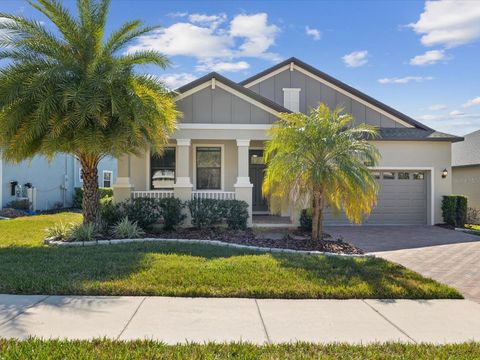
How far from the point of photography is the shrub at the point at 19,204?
18031 millimetres

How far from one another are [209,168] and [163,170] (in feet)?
5.89

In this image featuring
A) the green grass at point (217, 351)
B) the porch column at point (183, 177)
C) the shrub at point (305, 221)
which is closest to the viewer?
the green grass at point (217, 351)

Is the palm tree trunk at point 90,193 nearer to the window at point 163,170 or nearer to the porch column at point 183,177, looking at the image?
the porch column at point 183,177

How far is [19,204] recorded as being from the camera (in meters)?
18.1

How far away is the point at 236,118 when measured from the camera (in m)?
12.8

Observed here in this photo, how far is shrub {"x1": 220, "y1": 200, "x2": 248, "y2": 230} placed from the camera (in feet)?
39.3

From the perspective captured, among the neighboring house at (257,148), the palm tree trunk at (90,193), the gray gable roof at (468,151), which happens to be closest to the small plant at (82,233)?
the palm tree trunk at (90,193)

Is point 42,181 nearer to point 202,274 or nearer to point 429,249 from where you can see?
point 202,274

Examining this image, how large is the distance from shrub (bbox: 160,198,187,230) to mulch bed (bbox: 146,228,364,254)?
0.89ft

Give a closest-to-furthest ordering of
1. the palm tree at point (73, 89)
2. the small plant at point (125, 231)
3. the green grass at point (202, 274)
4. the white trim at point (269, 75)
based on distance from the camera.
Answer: the green grass at point (202, 274), the palm tree at point (73, 89), the small plant at point (125, 231), the white trim at point (269, 75)

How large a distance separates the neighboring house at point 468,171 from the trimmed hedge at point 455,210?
5.18 metres

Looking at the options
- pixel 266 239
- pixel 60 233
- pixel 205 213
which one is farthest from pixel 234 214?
pixel 60 233

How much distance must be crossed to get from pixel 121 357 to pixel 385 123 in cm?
1576

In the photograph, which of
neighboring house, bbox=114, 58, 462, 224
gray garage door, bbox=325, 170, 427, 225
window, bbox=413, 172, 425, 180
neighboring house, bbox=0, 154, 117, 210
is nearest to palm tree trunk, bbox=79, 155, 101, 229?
neighboring house, bbox=114, 58, 462, 224
